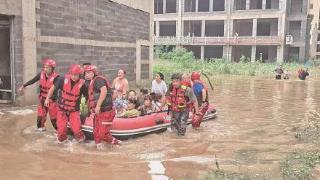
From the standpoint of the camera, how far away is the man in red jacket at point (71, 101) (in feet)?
26.8

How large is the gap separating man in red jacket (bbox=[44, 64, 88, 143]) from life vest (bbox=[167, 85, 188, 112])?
6.77ft

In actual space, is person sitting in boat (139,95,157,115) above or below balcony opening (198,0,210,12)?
below

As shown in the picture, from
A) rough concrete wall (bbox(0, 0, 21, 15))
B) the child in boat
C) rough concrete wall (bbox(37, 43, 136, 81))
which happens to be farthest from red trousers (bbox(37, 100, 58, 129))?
rough concrete wall (bbox(37, 43, 136, 81))

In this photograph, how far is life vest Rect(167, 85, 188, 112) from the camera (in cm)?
937

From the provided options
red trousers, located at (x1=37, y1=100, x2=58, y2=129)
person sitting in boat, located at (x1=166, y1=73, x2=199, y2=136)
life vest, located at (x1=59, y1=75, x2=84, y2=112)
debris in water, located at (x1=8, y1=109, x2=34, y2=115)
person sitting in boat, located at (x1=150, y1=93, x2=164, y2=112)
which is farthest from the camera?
debris in water, located at (x1=8, y1=109, x2=34, y2=115)

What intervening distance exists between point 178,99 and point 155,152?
1.63 metres

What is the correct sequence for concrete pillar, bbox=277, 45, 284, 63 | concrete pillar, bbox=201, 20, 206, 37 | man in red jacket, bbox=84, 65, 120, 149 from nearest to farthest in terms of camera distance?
man in red jacket, bbox=84, 65, 120, 149
concrete pillar, bbox=277, 45, 284, 63
concrete pillar, bbox=201, 20, 206, 37

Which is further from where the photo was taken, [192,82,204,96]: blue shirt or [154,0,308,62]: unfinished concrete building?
[154,0,308,62]: unfinished concrete building

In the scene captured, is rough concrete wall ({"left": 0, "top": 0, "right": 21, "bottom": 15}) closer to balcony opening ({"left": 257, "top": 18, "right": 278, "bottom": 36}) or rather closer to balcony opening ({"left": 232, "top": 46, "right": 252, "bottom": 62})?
balcony opening ({"left": 232, "top": 46, "right": 252, "bottom": 62})

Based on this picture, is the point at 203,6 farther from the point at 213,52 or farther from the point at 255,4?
the point at 255,4

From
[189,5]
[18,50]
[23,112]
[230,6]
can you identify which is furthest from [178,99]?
[189,5]

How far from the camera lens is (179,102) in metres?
9.43

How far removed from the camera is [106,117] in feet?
26.5

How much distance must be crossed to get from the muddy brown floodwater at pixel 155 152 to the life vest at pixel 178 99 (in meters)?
0.66
